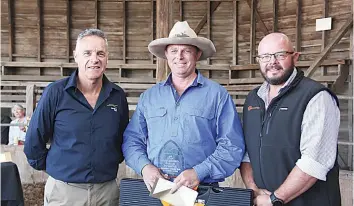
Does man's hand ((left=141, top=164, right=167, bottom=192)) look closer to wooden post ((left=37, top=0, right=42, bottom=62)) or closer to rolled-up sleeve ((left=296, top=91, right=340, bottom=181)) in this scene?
rolled-up sleeve ((left=296, top=91, right=340, bottom=181))

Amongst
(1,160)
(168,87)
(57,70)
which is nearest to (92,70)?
(168,87)

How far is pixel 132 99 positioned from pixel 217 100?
8901 millimetres

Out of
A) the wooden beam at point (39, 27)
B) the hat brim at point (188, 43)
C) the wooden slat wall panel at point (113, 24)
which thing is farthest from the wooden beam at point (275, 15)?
the hat brim at point (188, 43)

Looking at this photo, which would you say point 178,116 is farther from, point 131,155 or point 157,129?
point 131,155

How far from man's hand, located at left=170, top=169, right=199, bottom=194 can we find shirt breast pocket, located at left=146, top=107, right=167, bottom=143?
337 mm

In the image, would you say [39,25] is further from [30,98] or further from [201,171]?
[201,171]

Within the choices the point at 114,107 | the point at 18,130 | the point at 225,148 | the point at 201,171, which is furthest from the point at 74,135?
the point at 18,130

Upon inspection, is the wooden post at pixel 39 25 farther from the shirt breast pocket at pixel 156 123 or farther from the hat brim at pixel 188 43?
the shirt breast pocket at pixel 156 123

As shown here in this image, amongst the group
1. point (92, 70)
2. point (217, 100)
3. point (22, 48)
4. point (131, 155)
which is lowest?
point (131, 155)

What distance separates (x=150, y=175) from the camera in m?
2.91

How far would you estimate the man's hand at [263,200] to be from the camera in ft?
9.32

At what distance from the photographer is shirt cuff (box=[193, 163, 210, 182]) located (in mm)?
2875

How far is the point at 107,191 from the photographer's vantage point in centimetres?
327

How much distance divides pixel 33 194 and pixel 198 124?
520 cm
